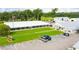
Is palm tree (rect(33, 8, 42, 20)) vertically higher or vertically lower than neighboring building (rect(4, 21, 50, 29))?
higher

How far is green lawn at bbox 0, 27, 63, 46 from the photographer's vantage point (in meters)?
3.72

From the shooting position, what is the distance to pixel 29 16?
3.81m

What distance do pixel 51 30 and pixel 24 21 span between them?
367 mm

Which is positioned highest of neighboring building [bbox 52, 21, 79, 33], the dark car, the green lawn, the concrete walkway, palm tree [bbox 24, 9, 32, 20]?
palm tree [bbox 24, 9, 32, 20]

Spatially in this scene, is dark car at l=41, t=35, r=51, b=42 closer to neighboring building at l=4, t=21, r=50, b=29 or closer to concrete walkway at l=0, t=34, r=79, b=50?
concrete walkway at l=0, t=34, r=79, b=50

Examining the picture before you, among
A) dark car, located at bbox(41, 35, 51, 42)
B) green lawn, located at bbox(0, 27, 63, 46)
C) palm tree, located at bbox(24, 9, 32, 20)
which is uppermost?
palm tree, located at bbox(24, 9, 32, 20)

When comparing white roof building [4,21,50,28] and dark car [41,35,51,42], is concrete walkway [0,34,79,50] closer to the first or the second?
dark car [41,35,51,42]

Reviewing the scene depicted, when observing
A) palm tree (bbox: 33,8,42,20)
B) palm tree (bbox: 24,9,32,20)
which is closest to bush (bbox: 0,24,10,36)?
palm tree (bbox: 24,9,32,20)

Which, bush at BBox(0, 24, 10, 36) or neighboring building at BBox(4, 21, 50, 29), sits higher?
neighboring building at BBox(4, 21, 50, 29)

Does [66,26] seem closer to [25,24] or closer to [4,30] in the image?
[25,24]

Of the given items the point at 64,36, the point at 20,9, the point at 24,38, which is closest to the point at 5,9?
the point at 20,9

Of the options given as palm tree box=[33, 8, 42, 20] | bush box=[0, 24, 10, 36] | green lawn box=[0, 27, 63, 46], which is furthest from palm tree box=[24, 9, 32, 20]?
bush box=[0, 24, 10, 36]

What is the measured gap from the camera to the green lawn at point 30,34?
12.2 feet
